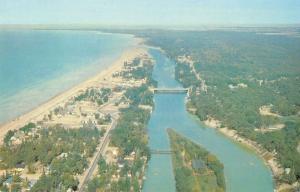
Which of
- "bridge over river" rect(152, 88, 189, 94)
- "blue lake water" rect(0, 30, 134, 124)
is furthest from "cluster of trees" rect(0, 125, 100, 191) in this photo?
"bridge over river" rect(152, 88, 189, 94)

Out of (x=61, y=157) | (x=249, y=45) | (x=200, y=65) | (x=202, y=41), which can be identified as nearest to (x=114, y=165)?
(x=61, y=157)

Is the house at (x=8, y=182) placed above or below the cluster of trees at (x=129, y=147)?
below

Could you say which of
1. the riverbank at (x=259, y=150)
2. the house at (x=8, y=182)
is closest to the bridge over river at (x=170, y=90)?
the riverbank at (x=259, y=150)

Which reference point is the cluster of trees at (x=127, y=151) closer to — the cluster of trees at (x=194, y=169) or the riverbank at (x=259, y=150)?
the cluster of trees at (x=194, y=169)

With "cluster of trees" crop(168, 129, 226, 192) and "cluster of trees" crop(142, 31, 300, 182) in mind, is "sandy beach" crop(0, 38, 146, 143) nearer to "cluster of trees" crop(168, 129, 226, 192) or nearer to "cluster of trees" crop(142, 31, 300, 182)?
"cluster of trees" crop(142, 31, 300, 182)

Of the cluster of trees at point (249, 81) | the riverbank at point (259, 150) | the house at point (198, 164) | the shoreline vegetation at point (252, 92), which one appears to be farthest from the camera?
the cluster of trees at point (249, 81)

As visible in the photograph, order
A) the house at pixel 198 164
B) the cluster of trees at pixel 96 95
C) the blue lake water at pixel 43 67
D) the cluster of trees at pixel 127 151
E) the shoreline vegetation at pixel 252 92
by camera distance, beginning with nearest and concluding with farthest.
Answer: the cluster of trees at pixel 127 151, the house at pixel 198 164, the shoreline vegetation at pixel 252 92, the blue lake water at pixel 43 67, the cluster of trees at pixel 96 95

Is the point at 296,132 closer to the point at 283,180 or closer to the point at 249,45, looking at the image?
the point at 283,180
